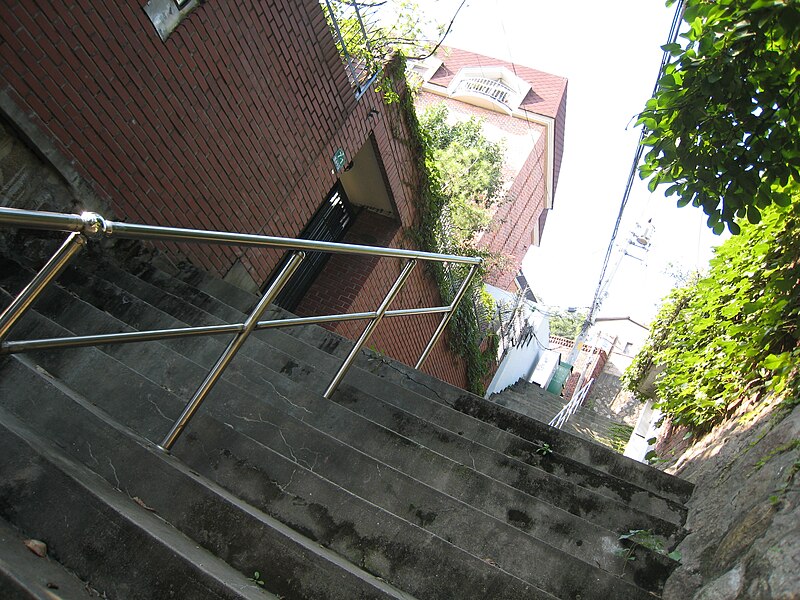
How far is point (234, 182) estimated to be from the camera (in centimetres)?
528

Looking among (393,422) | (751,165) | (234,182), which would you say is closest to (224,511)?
(393,422)

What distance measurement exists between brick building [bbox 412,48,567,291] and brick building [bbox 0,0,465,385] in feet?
40.7

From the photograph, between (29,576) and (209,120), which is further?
(209,120)

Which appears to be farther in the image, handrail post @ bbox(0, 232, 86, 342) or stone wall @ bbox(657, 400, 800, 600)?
stone wall @ bbox(657, 400, 800, 600)

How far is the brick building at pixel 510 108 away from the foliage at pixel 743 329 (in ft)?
46.4

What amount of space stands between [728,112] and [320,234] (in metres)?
5.17

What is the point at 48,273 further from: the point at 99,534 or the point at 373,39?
the point at 373,39

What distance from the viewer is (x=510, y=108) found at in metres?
19.9

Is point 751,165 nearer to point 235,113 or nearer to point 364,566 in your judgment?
point 364,566

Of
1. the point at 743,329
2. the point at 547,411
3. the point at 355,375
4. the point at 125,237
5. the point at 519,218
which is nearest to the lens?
the point at 125,237

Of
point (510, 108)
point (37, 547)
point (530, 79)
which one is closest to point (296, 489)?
point (37, 547)

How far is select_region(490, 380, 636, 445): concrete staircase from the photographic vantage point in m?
14.1

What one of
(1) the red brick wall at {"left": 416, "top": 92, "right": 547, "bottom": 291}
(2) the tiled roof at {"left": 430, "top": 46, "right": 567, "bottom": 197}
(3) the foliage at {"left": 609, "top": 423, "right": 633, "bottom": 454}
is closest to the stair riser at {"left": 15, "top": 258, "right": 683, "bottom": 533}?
(3) the foliage at {"left": 609, "top": 423, "right": 633, "bottom": 454}

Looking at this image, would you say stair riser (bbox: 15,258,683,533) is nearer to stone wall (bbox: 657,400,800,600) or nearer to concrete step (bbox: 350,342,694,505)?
concrete step (bbox: 350,342,694,505)
